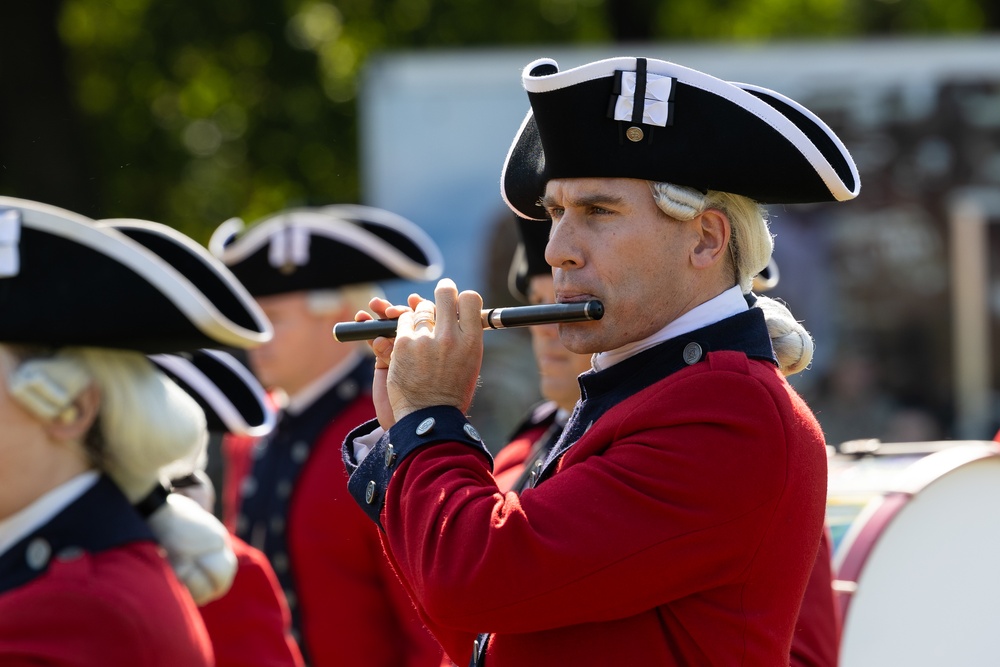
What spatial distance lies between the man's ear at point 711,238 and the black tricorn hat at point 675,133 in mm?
51

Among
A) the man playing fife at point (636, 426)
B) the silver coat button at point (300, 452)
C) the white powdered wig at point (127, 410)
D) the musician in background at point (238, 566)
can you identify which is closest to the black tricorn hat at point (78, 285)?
the white powdered wig at point (127, 410)

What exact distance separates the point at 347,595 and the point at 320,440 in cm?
72

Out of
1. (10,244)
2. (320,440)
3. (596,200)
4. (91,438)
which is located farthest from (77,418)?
(320,440)

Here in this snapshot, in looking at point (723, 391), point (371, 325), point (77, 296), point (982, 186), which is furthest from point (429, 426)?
point (982, 186)

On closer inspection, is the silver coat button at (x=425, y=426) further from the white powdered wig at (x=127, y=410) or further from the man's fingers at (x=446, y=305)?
the white powdered wig at (x=127, y=410)

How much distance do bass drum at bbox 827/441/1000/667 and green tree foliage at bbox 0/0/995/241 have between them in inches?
532

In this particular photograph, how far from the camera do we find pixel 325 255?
5.55 m

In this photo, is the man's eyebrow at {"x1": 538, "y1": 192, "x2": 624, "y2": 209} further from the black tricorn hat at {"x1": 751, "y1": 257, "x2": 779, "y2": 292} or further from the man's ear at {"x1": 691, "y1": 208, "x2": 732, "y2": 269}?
the black tricorn hat at {"x1": 751, "y1": 257, "x2": 779, "y2": 292}

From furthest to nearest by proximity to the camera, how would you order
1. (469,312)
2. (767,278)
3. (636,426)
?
1. (767,278)
2. (469,312)
3. (636,426)

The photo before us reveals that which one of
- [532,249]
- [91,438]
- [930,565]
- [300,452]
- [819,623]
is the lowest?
[300,452]

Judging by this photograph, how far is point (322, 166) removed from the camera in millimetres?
17438

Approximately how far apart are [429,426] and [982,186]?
29.7ft

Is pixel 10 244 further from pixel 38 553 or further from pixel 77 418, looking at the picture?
pixel 38 553

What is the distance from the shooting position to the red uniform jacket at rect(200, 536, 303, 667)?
370 centimetres
